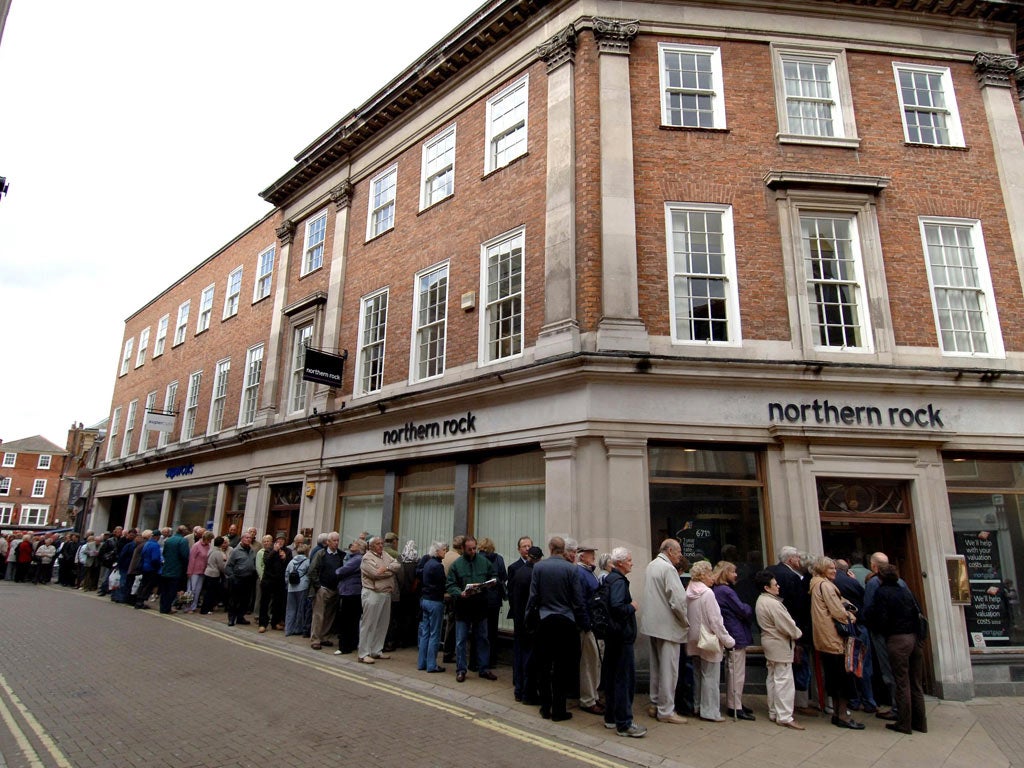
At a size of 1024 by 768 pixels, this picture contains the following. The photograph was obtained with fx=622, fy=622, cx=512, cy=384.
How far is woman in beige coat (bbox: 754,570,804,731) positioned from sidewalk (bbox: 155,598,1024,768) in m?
0.19

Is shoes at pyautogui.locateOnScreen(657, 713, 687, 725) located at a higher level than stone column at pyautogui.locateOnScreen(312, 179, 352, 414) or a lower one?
lower

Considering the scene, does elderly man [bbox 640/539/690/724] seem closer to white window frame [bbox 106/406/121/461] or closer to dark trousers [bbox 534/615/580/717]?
dark trousers [bbox 534/615/580/717]

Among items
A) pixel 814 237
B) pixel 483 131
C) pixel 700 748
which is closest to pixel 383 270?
pixel 483 131

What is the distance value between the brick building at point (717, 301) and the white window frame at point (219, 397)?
7544mm

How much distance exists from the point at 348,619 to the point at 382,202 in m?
10.3

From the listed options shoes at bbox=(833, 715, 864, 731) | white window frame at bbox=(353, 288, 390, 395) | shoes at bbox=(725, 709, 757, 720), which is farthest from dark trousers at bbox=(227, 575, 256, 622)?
shoes at bbox=(833, 715, 864, 731)

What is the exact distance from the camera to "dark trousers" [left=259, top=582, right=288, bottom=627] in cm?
1190

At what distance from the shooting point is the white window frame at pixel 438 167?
13906 millimetres

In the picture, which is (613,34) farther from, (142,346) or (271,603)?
(142,346)

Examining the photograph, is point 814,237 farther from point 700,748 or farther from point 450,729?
point 450,729

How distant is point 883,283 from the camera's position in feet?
34.4

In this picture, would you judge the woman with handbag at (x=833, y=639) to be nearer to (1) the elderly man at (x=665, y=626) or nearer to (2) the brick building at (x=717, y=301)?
(1) the elderly man at (x=665, y=626)

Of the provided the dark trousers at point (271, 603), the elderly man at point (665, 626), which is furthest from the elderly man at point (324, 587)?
the elderly man at point (665, 626)

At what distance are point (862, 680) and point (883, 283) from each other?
20.7 feet
